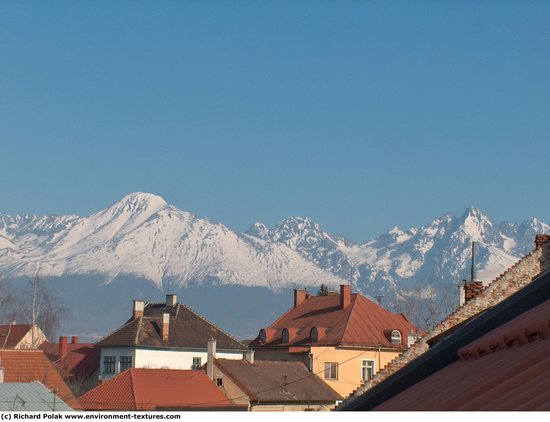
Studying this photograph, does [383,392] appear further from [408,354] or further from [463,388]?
[408,354]

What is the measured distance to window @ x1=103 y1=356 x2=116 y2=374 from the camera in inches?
3600

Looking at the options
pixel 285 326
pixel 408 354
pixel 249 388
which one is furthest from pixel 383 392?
pixel 285 326

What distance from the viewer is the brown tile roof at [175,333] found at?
302 ft

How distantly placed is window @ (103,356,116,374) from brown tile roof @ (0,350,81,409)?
3332 cm

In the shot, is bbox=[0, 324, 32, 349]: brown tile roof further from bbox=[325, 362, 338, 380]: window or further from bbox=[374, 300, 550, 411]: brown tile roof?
bbox=[374, 300, 550, 411]: brown tile roof

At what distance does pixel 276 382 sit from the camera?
67.6 meters

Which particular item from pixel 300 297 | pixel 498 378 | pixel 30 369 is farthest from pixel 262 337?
pixel 498 378

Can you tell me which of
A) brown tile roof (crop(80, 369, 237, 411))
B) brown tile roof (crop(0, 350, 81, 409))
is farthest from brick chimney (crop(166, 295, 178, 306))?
brown tile roof (crop(0, 350, 81, 409))

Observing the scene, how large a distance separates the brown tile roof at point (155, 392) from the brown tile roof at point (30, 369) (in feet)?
6.03

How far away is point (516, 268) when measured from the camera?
25625 mm

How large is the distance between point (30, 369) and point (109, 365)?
36732 mm

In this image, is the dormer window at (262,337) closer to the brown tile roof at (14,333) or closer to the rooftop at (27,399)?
the brown tile roof at (14,333)

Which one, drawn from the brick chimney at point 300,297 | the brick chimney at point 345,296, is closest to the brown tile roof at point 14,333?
the brick chimney at point 300,297

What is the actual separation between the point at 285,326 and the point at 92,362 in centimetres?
1728
